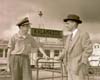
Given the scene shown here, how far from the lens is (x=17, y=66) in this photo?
13.7 feet

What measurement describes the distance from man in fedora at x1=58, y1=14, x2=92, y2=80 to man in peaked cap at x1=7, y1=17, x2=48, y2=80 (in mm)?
606

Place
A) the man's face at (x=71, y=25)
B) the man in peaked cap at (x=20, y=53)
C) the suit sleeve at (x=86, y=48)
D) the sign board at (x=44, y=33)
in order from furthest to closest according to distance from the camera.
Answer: the sign board at (x=44, y=33) < the man in peaked cap at (x=20, y=53) < the man's face at (x=71, y=25) < the suit sleeve at (x=86, y=48)

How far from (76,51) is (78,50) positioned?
0.03 m

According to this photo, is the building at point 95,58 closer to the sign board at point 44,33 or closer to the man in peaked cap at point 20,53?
the sign board at point 44,33

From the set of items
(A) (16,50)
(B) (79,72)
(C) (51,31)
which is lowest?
(B) (79,72)

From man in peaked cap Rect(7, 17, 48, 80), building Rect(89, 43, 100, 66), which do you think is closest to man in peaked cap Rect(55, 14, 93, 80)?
man in peaked cap Rect(7, 17, 48, 80)

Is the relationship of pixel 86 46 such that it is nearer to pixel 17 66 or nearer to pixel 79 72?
pixel 79 72

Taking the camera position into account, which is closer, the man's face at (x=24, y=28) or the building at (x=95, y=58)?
the man's face at (x=24, y=28)

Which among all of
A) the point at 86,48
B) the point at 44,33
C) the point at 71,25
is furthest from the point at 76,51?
the point at 44,33

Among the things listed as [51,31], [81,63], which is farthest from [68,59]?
[51,31]

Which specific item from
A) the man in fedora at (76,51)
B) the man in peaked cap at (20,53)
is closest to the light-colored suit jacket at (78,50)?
the man in fedora at (76,51)

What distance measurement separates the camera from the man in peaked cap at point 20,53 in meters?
4.16

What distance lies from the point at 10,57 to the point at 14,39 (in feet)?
0.85

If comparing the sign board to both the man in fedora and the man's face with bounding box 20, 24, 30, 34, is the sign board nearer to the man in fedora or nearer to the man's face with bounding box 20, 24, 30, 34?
Result: the man's face with bounding box 20, 24, 30, 34
